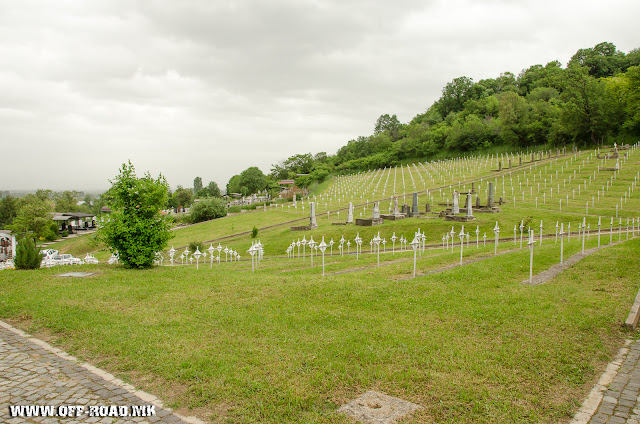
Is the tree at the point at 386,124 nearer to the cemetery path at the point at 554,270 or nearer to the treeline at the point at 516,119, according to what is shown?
the treeline at the point at 516,119

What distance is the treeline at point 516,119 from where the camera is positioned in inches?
2537

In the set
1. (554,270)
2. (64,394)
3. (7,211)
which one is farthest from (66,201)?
(554,270)

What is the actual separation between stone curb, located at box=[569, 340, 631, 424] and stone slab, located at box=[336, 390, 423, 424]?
6.78ft

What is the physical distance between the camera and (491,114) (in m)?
109

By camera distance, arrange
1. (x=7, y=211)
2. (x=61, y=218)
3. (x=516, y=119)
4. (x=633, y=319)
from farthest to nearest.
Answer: (x=516, y=119) < (x=7, y=211) < (x=61, y=218) < (x=633, y=319)

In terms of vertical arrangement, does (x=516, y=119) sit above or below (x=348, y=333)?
above

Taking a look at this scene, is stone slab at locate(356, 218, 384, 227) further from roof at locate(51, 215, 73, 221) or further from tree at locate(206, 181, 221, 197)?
tree at locate(206, 181, 221, 197)

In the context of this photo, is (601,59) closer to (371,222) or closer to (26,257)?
(371,222)

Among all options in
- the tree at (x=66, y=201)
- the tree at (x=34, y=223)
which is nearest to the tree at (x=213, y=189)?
the tree at (x=66, y=201)

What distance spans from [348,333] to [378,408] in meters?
2.59

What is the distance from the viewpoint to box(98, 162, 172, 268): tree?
15258 millimetres

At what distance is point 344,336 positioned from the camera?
741 cm

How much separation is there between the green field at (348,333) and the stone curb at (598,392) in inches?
4.3

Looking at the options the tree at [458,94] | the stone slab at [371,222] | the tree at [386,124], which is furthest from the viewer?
the tree at [386,124]
